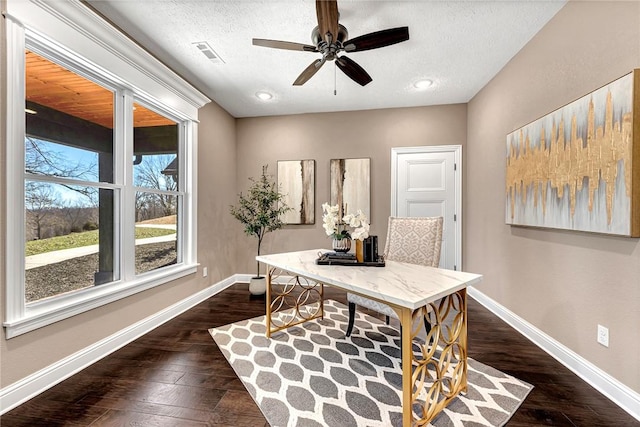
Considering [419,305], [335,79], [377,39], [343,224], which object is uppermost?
[335,79]

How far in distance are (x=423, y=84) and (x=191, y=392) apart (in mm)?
3608

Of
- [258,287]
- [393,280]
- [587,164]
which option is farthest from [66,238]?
[587,164]

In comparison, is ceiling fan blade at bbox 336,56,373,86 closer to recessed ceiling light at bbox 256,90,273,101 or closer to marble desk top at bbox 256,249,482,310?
recessed ceiling light at bbox 256,90,273,101

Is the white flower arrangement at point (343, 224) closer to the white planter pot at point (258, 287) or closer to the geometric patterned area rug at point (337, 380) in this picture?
the geometric patterned area rug at point (337, 380)

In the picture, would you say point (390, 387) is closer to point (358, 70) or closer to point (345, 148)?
point (358, 70)

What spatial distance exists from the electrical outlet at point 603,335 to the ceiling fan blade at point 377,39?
2.23m

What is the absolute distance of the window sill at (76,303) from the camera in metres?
1.56

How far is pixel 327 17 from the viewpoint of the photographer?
164 cm

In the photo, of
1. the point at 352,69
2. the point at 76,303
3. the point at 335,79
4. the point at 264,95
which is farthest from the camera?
the point at 264,95

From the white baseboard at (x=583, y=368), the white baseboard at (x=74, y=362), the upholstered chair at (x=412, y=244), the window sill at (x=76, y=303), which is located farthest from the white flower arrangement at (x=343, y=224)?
the white baseboard at (x=74, y=362)

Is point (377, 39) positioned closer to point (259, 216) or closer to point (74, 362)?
point (259, 216)

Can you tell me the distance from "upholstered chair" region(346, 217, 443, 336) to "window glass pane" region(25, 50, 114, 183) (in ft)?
7.59

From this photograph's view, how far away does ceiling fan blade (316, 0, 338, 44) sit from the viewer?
5.08ft

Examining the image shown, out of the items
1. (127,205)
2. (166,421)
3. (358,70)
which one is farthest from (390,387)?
(127,205)
